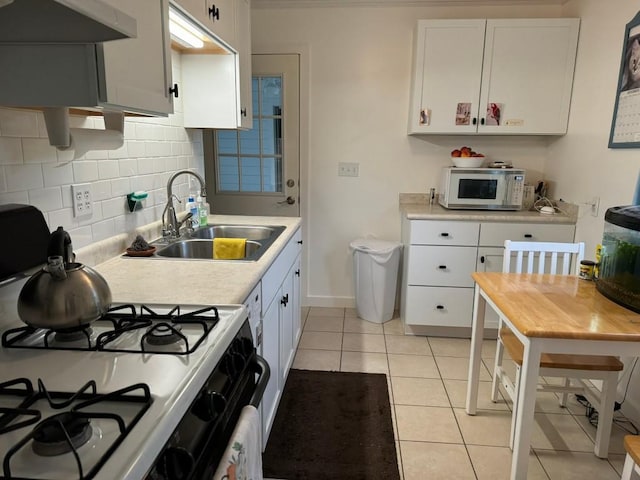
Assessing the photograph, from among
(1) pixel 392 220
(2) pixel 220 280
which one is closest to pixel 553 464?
(2) pixel 220 280

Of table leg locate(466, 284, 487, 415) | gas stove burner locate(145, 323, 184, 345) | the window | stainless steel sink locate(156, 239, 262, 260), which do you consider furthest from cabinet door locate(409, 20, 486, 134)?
gas stove burner locate(145, 323, 184, 345)

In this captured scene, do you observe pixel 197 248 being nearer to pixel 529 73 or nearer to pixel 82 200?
pixel 82 200

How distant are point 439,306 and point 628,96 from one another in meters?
1.68

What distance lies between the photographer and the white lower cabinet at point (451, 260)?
2.99 meters

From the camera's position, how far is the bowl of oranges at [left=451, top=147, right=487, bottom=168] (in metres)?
3.19

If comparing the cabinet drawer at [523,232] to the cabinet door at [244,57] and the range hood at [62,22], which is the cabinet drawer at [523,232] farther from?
the range hood at [62,22]

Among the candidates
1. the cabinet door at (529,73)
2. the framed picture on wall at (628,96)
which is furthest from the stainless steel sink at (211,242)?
the framed picture on wall at (628,96)

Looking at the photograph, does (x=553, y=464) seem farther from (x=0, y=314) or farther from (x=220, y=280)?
(x=0, y=314)

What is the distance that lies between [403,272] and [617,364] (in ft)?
5.58

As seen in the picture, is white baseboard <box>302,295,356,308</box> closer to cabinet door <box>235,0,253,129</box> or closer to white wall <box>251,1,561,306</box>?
white wall <box>251,1,561,306</box>

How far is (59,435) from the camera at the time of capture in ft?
2.23

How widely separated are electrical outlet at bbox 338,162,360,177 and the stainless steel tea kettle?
268 cm

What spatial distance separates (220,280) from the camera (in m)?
1.54

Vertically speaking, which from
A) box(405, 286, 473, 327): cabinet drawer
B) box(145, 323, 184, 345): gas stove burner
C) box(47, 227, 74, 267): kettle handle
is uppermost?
box(47, 227, 74, 267): kettle handle
